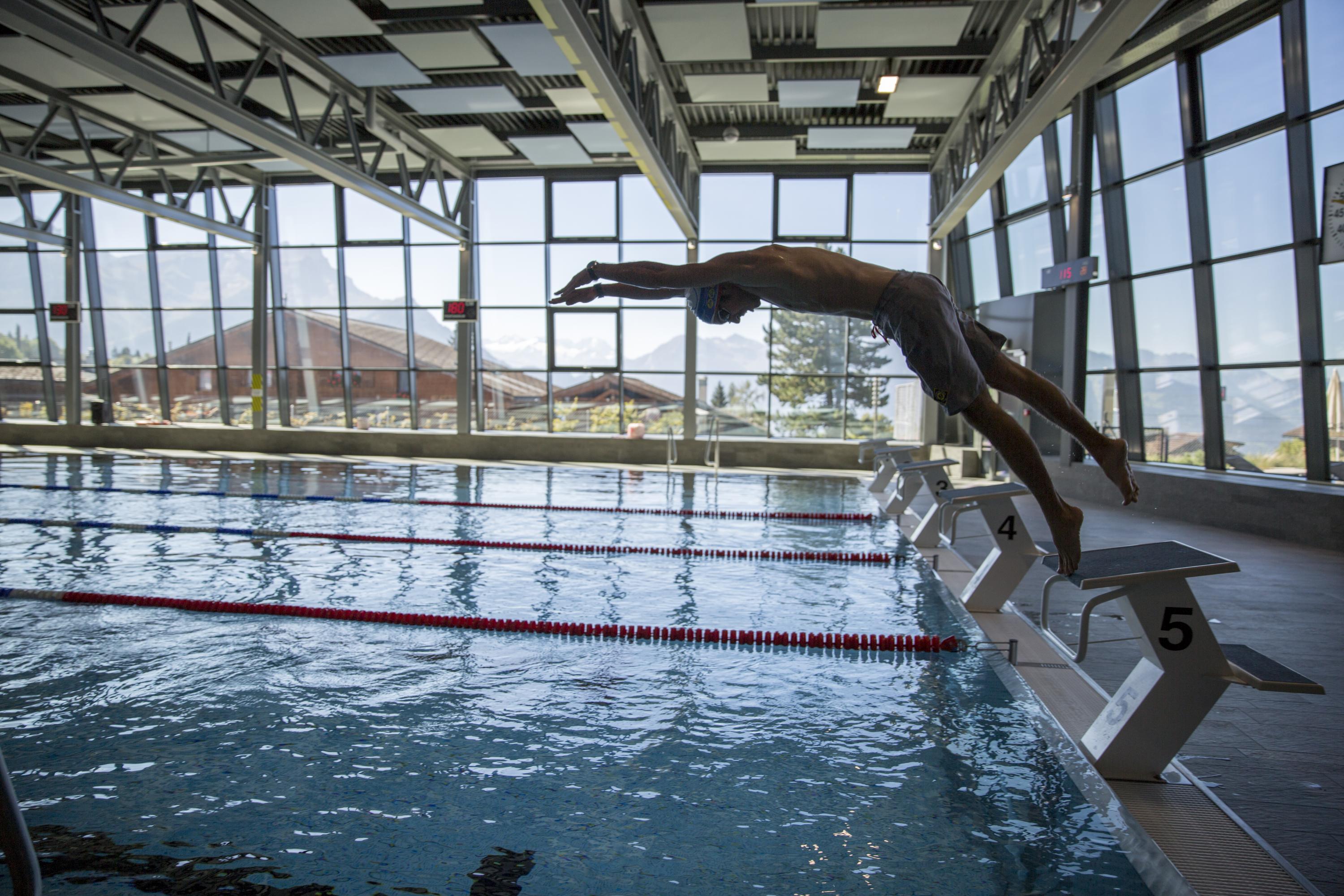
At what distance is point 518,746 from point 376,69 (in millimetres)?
9877

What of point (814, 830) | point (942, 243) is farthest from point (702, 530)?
point (942, 243)

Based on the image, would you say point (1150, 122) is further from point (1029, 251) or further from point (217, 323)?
point (217, 323)

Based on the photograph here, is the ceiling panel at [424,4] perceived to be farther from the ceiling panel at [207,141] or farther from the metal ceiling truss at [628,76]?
the ceiling panel at [207,141]

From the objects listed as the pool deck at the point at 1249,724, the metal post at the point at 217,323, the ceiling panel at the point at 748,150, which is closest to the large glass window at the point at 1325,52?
the pool deck at the point at 1249,724

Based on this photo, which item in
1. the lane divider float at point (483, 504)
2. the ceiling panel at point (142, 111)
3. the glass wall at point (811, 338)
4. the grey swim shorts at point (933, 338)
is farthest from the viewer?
the glass wall at point (811, 338)

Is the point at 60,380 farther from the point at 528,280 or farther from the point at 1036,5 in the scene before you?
the point at 1036,5

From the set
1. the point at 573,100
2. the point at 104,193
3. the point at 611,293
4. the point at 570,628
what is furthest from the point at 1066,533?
the point at 104,193

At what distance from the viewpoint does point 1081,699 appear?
3535 millimetres

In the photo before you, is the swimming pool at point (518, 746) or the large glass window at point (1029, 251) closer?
the swimming pool at point (518, 746)

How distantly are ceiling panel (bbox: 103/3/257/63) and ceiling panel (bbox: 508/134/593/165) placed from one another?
456 cm

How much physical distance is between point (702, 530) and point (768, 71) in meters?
6.98

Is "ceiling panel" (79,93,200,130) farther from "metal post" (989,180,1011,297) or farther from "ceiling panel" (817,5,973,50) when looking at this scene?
"metal post" (989,180,1011,297)

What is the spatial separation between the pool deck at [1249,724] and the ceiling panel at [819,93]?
6936 mm

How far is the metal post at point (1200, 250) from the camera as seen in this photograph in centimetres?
903
